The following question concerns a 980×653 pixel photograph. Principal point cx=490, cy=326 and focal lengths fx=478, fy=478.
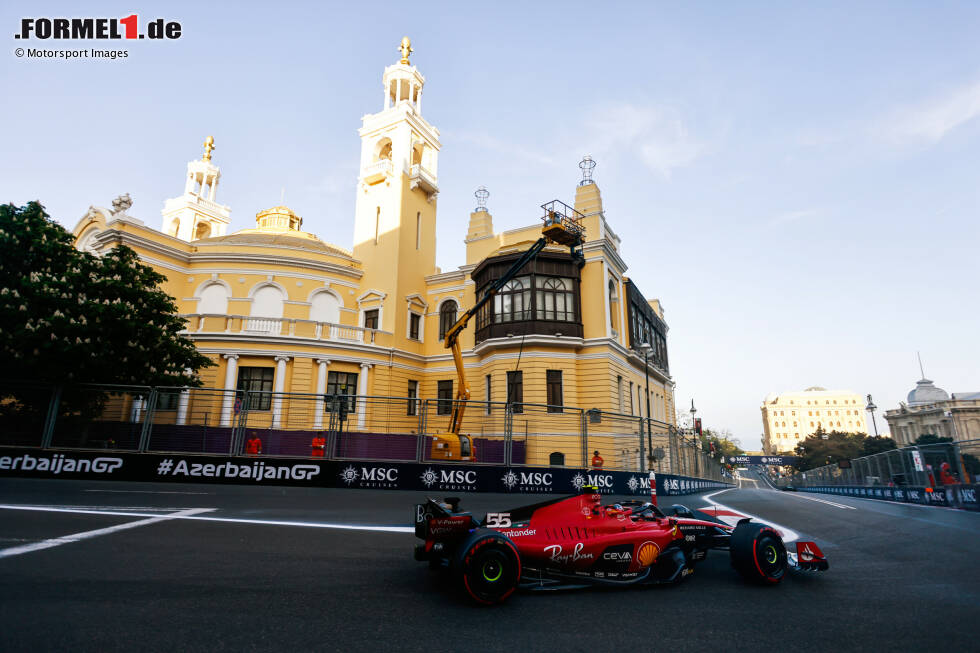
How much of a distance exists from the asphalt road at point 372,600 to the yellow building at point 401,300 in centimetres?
2116

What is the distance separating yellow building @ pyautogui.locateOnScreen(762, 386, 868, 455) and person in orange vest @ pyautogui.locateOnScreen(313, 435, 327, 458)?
8402 inches

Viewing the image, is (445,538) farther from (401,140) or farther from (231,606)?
(401,140)

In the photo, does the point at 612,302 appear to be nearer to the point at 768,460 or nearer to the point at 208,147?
the point at 208,147

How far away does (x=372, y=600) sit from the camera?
186 inches

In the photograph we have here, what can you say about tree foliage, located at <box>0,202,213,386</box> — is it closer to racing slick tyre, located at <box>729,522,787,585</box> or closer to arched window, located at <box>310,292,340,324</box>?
arched window, located at <box>310,292,340,324</box>

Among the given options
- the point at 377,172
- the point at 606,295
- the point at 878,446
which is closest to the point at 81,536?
the point at 606,295

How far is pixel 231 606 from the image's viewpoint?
4.36 metres

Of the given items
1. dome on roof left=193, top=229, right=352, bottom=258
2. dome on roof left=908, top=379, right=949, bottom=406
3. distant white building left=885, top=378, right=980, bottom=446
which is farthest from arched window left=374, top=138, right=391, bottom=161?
dome on roof left=908, top=379, right=949, bottom=406

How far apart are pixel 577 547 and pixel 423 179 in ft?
116

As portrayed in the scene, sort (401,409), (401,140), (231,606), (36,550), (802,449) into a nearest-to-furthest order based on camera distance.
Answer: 1. (231,606)
2. (36,550)
3. (401,409)
4. (401,140)
5. (802,449)

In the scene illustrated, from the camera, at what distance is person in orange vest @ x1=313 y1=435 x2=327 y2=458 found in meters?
13.5

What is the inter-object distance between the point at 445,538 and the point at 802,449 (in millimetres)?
126768

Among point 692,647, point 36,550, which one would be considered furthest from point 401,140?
point 692,647

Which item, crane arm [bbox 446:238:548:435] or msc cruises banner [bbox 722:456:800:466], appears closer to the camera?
crane arm [bbox 446:238:548:435]
